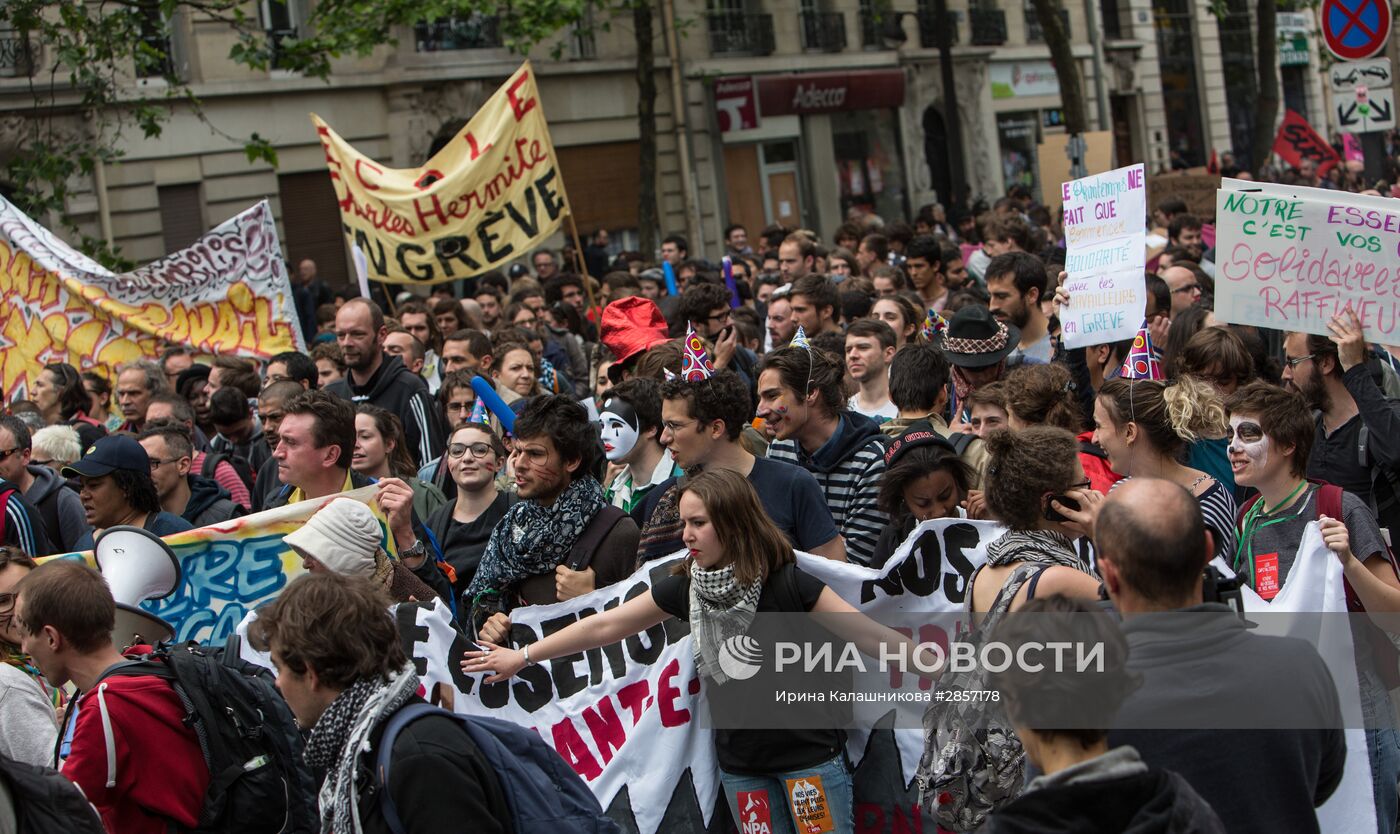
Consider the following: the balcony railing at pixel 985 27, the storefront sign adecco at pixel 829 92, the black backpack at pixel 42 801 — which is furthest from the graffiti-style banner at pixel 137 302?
the balcony railing at pixel 985 27

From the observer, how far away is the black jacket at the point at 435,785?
3.16m

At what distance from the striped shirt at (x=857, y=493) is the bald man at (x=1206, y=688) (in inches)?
91.8

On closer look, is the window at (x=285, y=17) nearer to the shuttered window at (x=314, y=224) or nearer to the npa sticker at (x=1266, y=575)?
the shuttered window at (x=314, y=224)

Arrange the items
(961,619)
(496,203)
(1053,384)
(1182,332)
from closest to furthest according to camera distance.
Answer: (961,619), (1053,384), (1182,332), (496,203)

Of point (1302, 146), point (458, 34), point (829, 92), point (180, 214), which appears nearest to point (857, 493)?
point (1302, 146)

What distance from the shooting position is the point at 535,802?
10.9 feet

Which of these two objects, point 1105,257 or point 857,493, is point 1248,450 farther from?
point 1105,257

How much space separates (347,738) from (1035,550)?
171 cm

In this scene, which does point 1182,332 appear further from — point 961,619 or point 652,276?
point 652,276

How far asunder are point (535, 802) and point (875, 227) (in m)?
13.0

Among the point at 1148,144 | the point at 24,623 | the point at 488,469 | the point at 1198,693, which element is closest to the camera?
the point at 1198,693

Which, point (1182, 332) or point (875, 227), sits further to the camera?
Result: point (875, 227)

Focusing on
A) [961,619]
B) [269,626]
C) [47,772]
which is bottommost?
[961,619]

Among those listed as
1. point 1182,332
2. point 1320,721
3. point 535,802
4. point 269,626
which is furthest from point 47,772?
point 1182,332
